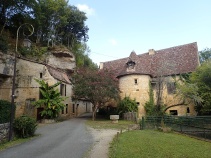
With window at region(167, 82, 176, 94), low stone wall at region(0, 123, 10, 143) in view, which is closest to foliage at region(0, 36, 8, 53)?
low stone wall at region(0, 123, 10, 143)

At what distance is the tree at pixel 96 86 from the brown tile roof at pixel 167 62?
11.4 feet

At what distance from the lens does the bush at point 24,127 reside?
12.9 m

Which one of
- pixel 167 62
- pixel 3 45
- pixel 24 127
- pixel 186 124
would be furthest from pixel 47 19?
pixel 186 124

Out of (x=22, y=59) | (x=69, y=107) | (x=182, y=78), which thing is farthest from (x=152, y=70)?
(x=22, y=59)

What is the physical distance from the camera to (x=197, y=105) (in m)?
23.5

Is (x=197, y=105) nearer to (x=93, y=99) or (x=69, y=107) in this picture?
(x=93, y=99)

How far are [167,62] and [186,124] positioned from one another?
14.8 meters

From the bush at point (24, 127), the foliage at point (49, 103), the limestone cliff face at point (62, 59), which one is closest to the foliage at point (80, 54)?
the limestone cliff face at point (62, 59)

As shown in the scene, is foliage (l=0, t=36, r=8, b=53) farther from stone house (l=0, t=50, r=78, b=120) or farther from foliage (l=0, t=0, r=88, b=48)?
foliage (l=0, t=0, r=88, b=48)

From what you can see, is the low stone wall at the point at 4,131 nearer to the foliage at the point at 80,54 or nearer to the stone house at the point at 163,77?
the stone house at the point at 163,77

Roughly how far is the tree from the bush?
10.9 meters

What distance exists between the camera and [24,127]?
12969 millimetres

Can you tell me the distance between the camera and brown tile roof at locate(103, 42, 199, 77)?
27470 mm

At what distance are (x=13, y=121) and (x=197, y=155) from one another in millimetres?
11868
